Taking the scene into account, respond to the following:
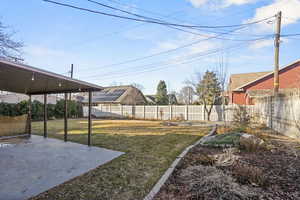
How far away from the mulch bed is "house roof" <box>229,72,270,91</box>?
16112 mm

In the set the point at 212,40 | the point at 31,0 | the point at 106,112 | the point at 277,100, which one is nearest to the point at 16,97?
the point at 106,112

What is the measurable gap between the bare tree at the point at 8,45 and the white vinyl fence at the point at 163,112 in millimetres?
10355

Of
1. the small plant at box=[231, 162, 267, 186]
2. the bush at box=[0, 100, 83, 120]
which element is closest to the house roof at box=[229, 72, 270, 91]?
the small plant at box=[231, 162, 267, 186]

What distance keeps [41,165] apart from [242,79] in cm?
2062

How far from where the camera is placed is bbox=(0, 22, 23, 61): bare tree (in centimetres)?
946

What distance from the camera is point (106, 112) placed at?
19422mm

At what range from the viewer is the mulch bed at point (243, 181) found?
2391 millimetres

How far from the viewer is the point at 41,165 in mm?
3783

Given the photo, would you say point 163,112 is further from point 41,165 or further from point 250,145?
point 41,165

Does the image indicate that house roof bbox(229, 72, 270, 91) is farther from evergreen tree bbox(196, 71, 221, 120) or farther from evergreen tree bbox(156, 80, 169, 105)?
evergreen tree bbox(156, 80, 169, 105)

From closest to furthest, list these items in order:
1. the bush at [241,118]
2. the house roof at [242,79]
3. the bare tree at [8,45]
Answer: the bush at [241,118]
the bare tree at [8,45]
the house roof at [242,79]

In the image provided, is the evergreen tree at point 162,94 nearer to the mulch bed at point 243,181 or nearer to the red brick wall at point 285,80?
the red brick wall at point 285,80

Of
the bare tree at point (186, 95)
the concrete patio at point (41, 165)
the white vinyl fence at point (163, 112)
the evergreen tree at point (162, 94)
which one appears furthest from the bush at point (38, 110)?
the bare tree at point (186, 95)

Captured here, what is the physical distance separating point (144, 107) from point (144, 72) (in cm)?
591
